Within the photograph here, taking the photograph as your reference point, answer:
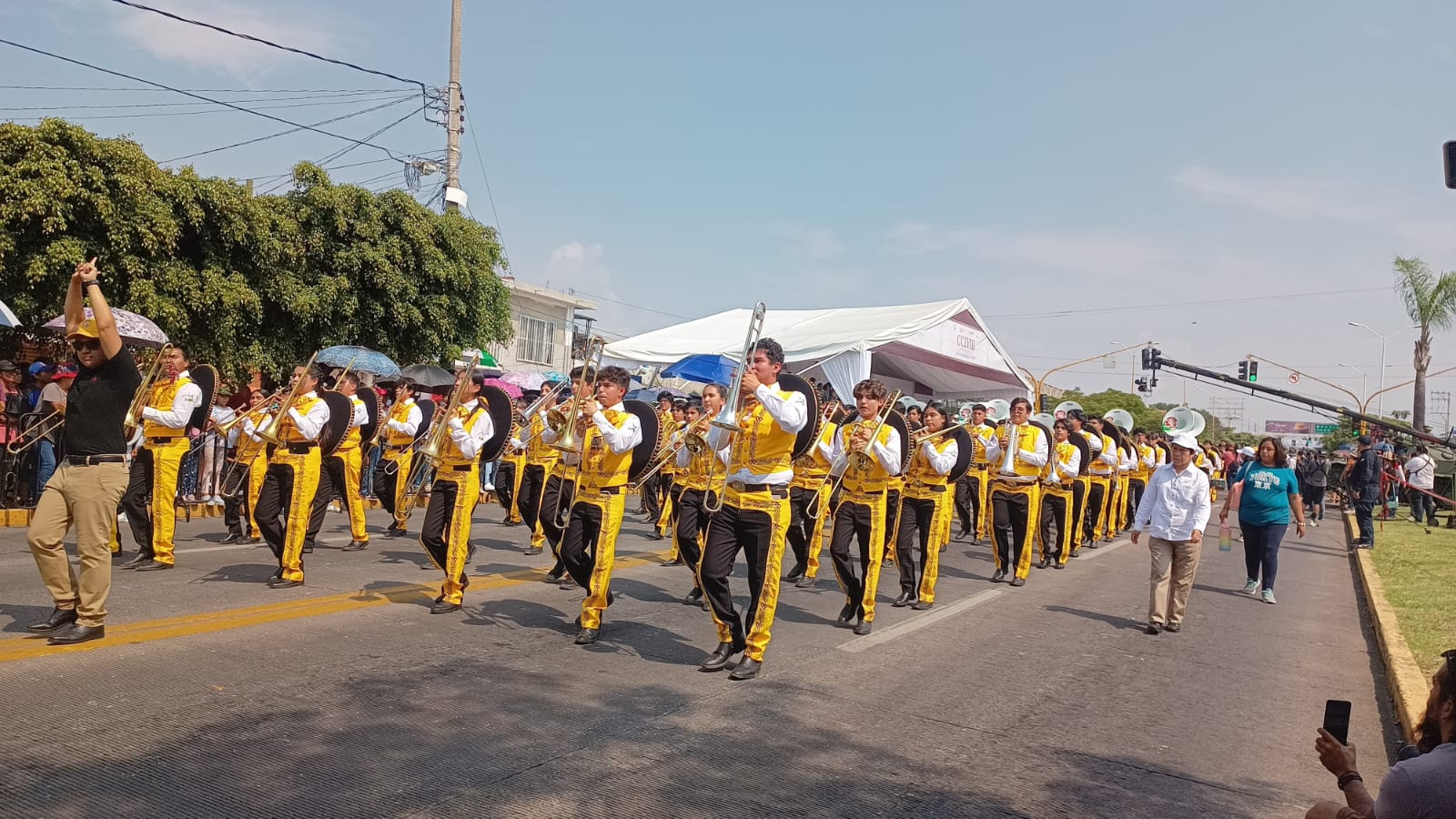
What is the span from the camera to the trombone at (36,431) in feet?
40.1

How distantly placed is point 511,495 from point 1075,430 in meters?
7.27

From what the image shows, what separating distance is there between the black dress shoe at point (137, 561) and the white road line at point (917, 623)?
604 centimetres

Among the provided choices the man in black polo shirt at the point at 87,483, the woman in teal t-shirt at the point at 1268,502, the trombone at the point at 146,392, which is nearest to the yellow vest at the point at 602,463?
the man in black polo shirt at the point at 87,483

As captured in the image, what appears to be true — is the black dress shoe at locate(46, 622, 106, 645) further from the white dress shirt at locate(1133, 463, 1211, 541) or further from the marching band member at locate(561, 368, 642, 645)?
the white dress shirt at locate(1133, 463, 1211, 541)

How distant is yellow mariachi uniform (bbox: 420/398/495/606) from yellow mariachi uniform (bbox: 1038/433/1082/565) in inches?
282

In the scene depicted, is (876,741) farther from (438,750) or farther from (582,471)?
(582,471)

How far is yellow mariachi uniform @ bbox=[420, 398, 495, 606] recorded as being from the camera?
26.7 ft

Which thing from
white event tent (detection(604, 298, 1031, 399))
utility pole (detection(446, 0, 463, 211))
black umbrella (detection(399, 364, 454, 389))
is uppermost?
utility pole (detection(446, 0, 463, 211))

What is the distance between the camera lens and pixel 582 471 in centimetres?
744

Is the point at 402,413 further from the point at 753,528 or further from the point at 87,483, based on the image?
the point at 753,528

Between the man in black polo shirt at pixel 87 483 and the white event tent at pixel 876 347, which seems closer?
the man in black polo shirt at pixel 87 483

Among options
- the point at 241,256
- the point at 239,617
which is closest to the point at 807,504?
the point at 239,617

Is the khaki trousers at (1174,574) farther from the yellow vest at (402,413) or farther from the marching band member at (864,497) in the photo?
the yellow vest at (402,413)

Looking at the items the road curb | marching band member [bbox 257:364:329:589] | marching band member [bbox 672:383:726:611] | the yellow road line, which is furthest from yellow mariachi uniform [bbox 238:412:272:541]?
the road curb
